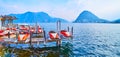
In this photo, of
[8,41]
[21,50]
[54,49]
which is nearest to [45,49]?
[54,49]

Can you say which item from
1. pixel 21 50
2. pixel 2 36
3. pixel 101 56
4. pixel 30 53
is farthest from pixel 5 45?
pixel 101 56

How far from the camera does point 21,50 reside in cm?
4281

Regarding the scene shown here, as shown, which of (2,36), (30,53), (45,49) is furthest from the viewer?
(2,36)

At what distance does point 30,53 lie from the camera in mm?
40875

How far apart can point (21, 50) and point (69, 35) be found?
11153mm

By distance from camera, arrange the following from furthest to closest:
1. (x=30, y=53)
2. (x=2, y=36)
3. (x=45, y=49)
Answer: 1. (x=2, y=36)
2. (x=45, y=49)
3. (x=30, y=53)

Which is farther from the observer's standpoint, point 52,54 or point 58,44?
point 58,44

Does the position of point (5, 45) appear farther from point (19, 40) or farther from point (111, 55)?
point (111, 55)

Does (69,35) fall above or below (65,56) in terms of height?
above

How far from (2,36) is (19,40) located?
755 cm

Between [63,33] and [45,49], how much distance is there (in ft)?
Result: 20.5

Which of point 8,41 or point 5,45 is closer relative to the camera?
point 8,41

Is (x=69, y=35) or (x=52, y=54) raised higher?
(x=69, y=35)

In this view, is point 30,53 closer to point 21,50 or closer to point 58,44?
point 21,50
